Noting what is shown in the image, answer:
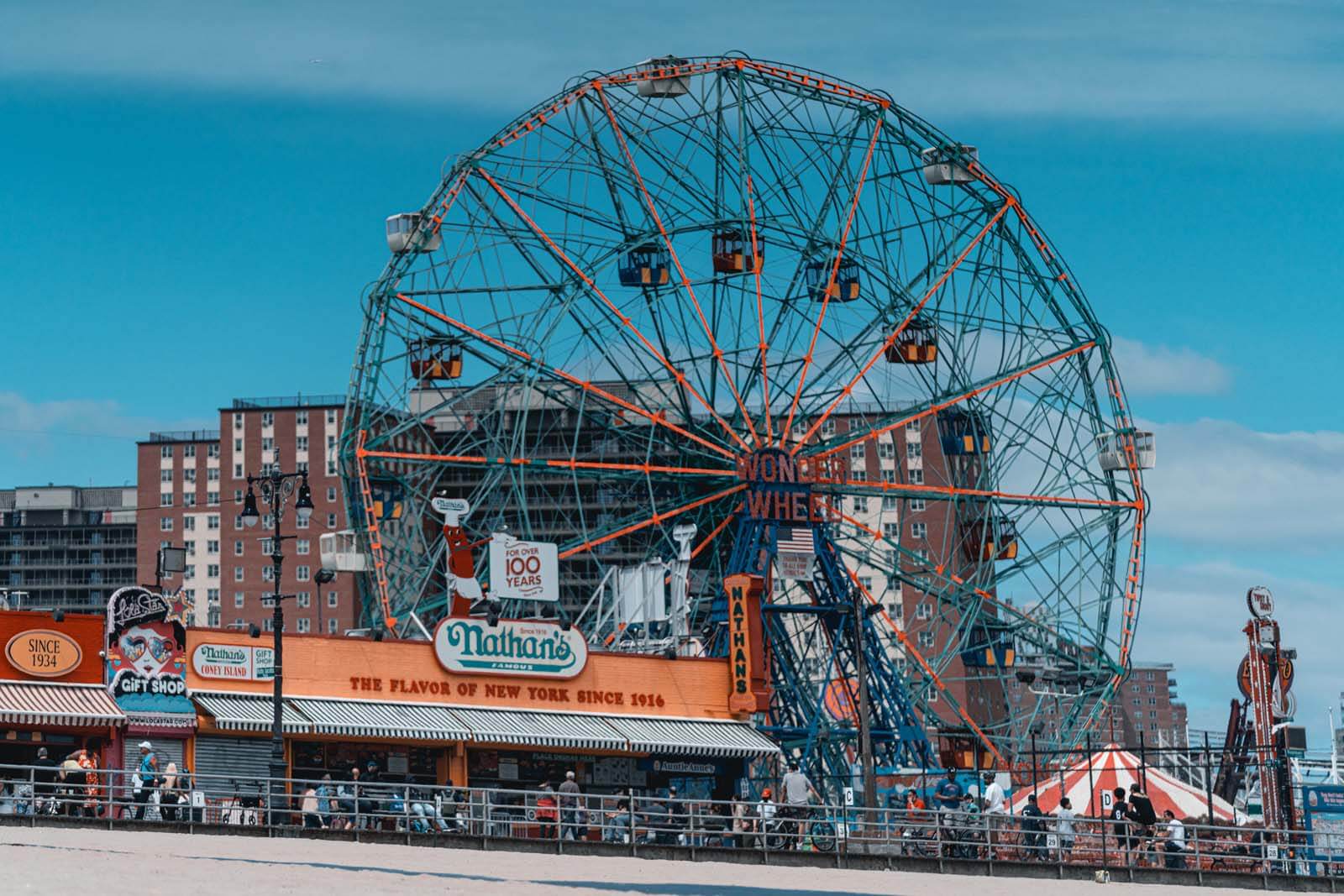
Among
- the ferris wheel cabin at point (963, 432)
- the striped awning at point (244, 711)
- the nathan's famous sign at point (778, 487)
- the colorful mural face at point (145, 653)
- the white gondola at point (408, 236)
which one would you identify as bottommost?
the striped awning at point (244, 711)

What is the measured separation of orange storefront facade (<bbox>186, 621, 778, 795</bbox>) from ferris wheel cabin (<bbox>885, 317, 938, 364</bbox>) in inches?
585

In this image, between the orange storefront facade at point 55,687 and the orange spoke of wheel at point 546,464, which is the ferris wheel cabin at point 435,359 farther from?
the orange storefront facade at point 55,687

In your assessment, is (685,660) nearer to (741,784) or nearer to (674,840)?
(741,784)

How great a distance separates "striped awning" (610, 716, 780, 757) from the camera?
54.0 meters

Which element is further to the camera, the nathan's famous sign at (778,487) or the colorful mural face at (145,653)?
the nathan's famous sign at (778,487)

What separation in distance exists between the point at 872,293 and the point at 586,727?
2088 centimetres

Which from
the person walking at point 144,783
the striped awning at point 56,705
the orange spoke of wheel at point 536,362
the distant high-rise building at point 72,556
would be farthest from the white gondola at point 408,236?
the distant high-rise building at point 72,556

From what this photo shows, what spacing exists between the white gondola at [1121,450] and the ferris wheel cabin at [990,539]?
3.79 m

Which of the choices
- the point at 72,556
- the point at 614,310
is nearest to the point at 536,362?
the point at 614,310

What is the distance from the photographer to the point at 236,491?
159750mm

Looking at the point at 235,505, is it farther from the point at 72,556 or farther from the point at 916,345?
the point at 916,345

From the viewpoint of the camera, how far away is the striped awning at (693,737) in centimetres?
5403

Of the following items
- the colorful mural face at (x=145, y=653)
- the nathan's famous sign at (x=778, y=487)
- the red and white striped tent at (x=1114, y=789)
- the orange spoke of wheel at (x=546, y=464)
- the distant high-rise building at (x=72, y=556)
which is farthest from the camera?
the distant high-rise building at (x=72, y=556)

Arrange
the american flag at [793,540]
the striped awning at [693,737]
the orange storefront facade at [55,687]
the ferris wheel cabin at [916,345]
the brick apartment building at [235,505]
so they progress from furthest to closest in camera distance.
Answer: the brick apartment building at [235,505]
the ferris wheel cabin at [916,345]
the american flag at [793,540]
the striped awning at [693,737]
the orange storefront facade at [55,687]
